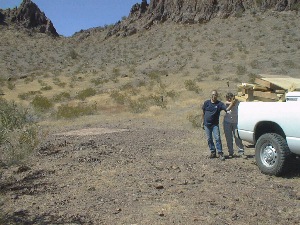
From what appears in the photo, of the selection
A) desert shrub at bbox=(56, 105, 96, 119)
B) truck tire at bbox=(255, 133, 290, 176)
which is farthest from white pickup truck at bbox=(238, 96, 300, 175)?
desert shrub at bbox=(56, 105, 96, 119)

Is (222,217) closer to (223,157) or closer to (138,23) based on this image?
(223,157)

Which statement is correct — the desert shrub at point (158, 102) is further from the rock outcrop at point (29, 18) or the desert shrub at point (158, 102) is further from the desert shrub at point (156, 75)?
the rock outcrop at point (29, 18)

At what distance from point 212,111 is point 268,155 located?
1.91m

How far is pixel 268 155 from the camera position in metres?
7.82

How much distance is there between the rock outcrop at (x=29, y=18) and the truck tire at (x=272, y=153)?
244 ft

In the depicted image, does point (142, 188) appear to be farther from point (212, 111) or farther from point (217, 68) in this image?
point (217, 68)

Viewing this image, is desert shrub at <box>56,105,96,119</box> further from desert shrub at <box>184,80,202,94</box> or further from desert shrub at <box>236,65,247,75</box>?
desert shrub at <box>236,65,247,75</box>

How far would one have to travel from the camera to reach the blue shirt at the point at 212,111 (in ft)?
30.5

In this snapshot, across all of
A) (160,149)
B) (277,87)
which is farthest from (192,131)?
(277,87)

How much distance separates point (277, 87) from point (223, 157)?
6.28ft

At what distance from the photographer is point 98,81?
36.3m

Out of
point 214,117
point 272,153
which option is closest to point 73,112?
point 214,117

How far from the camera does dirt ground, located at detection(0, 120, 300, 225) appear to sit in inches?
230

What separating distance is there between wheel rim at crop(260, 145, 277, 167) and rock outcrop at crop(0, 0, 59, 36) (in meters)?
74.3
